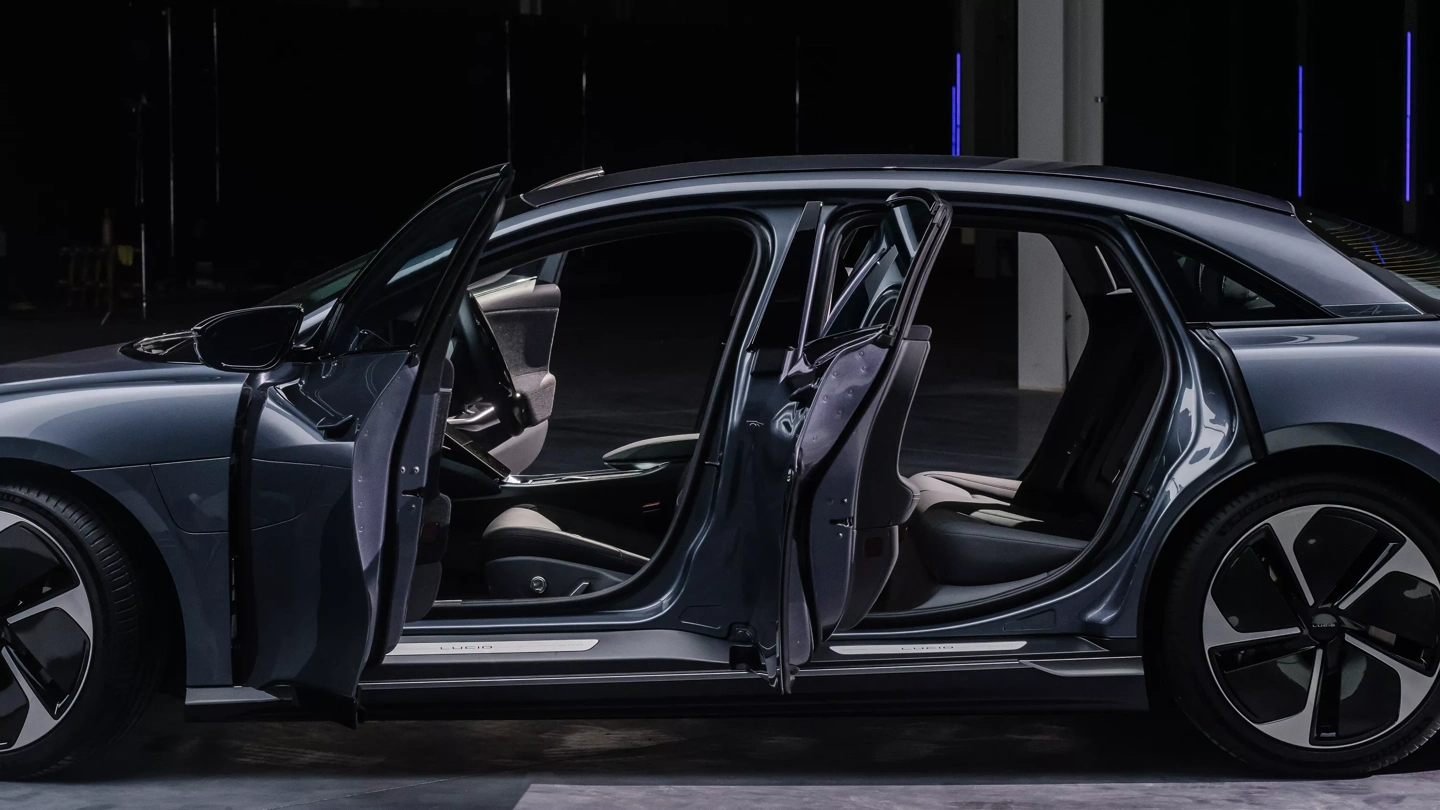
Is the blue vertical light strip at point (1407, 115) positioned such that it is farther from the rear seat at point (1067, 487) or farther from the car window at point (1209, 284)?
the car window at point (1209, 284)

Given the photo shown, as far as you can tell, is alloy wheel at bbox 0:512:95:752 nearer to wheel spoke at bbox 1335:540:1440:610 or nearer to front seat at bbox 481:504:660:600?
front seat at bbox 481:504:660:600

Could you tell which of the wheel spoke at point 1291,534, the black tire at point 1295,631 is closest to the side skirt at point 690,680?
the black tire at point 1295,631

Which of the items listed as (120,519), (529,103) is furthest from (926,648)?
Answer: (529,103)

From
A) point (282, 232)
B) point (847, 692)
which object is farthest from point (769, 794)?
point (282, 232)

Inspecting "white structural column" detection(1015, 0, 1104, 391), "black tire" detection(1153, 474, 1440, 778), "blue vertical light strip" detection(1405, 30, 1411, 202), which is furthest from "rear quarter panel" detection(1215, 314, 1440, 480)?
"blue vertical light strip" detection(1405, 30, 1411, 202)

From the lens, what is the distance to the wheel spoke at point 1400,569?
398 cm

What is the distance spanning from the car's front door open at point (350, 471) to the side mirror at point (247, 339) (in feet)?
0.24

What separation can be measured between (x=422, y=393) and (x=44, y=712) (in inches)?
46.1

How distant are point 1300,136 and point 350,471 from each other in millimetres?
22457

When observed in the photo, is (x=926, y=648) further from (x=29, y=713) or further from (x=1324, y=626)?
(x=29, y=713)

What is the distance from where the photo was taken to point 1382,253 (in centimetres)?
424

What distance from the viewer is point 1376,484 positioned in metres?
3.97

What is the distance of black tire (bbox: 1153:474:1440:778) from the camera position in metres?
3.97

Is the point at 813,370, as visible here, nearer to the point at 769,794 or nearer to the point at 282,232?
the point at 769,794
